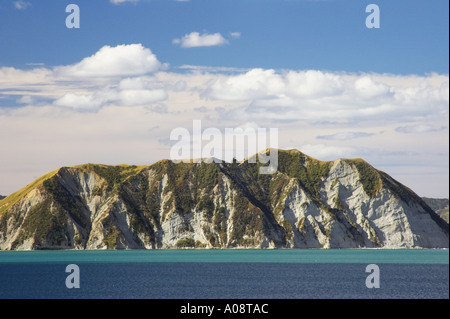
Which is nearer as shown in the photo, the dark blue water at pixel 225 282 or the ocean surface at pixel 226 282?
the ocean surface at pixel 226 282

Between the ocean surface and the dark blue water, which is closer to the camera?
the ocean surface

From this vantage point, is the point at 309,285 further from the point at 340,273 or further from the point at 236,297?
the point at 340,273
